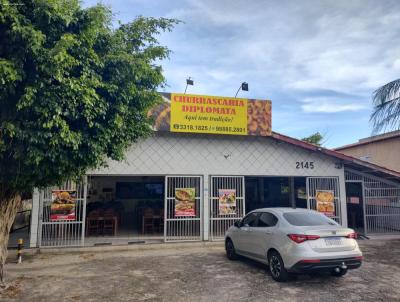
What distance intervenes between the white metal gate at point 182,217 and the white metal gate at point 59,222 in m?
2.98

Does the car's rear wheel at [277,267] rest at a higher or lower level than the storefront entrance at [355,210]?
lower

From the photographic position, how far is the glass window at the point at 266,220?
7027mm

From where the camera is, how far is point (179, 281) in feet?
22.2

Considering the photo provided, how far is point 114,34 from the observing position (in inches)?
252

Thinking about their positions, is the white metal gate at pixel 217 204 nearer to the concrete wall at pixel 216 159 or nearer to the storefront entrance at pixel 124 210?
the concrete wall at pixel 216 159

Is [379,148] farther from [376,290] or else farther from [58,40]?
[58,40]

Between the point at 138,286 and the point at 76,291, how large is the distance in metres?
1.25

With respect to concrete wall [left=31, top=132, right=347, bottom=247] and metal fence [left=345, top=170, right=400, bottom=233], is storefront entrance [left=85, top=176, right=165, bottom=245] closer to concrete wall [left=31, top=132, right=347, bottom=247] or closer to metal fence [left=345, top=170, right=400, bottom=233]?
concrete wall [left=31, top=132, right=347, bottom=247]

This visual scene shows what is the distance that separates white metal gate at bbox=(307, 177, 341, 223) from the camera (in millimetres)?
12297

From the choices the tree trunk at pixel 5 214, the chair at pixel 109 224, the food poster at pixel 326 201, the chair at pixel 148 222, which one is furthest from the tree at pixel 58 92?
the food poster at pixel 326 201

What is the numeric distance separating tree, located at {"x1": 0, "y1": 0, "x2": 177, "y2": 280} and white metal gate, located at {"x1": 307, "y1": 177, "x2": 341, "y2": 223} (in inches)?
339

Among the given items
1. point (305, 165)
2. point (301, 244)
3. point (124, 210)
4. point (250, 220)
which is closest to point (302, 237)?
point (301, 244)

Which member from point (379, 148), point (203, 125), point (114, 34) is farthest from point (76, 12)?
point (379, 148)

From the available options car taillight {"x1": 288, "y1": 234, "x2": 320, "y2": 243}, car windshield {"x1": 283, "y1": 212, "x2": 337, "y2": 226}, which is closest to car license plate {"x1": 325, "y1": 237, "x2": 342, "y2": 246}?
car taillight {"x1": 288, "y1": 234, "x2": 320, "y2": 243}
